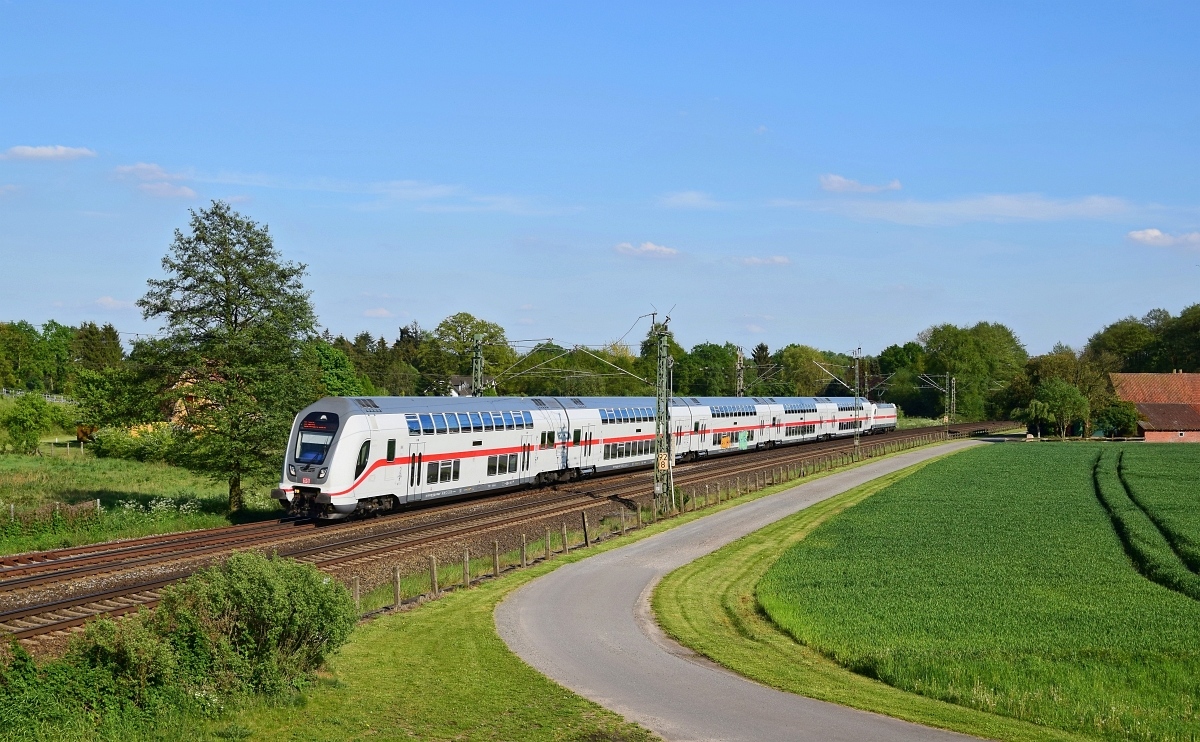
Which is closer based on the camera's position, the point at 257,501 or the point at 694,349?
the point at 257,501

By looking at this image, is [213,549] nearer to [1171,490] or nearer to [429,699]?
[429,699]

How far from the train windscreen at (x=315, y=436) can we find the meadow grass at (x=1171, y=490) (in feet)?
94.3

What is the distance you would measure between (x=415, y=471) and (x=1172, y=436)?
11075 centimetres

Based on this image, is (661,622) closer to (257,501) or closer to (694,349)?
(257,501)

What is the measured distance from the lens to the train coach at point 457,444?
35.2 m

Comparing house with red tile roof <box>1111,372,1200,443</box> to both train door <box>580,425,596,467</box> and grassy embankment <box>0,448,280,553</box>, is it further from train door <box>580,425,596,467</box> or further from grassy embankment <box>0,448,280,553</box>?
grassy embankment <box>0,448,280,553</box>

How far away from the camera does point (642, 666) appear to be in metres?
18.6

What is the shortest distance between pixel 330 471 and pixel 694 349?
140381mm

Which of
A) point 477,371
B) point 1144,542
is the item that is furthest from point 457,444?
point 1144,542

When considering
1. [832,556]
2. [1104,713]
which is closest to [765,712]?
[1104,713]

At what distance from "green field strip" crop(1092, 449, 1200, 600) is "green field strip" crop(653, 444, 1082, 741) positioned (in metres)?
11.4

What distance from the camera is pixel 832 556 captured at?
3209 cm

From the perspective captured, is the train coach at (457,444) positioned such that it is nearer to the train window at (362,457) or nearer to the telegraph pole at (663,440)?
the train window at (362,457)

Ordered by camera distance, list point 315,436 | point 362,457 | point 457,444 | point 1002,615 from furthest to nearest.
A: point 457,444
point 362,457
point 315,436
point 1002,615
